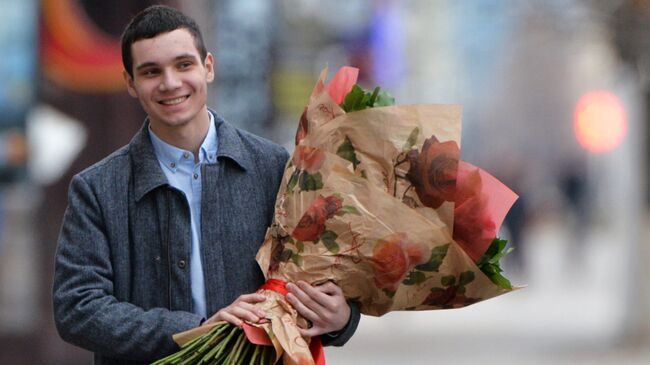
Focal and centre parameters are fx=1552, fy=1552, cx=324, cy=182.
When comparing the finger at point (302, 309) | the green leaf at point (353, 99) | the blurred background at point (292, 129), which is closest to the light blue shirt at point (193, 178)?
the finger at point (302, 309)

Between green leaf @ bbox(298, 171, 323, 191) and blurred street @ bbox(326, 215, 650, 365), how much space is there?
859 cm

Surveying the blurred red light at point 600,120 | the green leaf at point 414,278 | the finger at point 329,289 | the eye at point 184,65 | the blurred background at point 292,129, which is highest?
the blurred red light at point 600,120

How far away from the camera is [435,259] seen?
11.2 feet

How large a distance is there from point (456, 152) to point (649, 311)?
11.1m

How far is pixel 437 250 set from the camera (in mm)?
3414

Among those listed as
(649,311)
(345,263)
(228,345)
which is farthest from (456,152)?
(649,311)

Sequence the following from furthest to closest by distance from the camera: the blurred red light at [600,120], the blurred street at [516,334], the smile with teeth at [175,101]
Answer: the blurred red light at [600,120]
the blurred street at [516,334]
the smile with teeth at [175,101]

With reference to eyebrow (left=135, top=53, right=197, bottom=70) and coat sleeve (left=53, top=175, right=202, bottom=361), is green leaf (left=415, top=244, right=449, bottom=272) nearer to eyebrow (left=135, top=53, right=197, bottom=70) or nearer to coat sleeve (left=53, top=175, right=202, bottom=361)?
coat sleeve (left=53, top=175, right=202, bottom=361)

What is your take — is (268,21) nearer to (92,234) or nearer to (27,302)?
(27,302)

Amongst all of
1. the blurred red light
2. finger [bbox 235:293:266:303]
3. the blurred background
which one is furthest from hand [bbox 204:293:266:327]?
the blurred red light

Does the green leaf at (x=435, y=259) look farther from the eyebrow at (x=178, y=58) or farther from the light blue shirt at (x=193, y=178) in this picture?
the eyebrow at (x=178, y=58)

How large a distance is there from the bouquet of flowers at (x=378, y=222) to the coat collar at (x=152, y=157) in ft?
0.53

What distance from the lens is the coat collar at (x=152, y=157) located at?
11.5 feet

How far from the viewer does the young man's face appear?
3416mm
